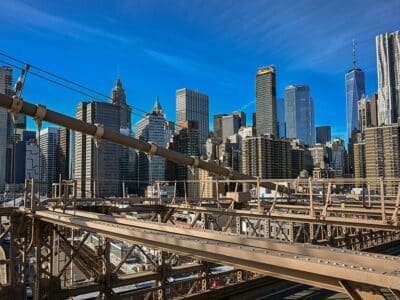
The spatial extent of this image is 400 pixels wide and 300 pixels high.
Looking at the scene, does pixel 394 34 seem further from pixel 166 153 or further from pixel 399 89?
pixel 166 153

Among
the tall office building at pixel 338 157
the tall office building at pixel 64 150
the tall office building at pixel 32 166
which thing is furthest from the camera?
the tall office building at pixel 338 157

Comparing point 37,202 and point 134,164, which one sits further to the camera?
point 134,164

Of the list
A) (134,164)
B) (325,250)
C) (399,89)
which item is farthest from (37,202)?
(399,89)

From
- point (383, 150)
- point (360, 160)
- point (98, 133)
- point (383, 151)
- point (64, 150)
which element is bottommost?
point (98, 133)

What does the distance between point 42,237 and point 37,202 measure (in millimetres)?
1361

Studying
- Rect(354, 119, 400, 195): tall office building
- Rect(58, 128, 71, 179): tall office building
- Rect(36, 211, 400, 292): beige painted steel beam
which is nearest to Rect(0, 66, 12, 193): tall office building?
Rect(58, 128, 71, 179): tall office building

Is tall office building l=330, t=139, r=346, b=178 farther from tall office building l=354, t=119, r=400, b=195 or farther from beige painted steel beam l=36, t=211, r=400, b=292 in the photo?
beige painted steel beam l=36, t=211, r=400, b=292

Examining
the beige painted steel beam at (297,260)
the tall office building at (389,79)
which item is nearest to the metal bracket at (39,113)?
the beige painted steel beam at (297,260)

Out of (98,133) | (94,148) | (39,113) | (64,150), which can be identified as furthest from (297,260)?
(64,150)

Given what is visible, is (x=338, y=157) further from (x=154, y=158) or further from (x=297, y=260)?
(x=297, y=260)

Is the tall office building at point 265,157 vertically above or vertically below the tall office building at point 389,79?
below

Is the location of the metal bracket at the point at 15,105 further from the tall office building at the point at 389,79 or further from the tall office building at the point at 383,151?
the tall office building at the point at 389,79

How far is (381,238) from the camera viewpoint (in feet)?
90.8

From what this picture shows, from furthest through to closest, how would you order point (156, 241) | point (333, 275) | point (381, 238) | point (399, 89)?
point (399, 89) → point (381, 238) → point (156, 241) → point (333, 275)
